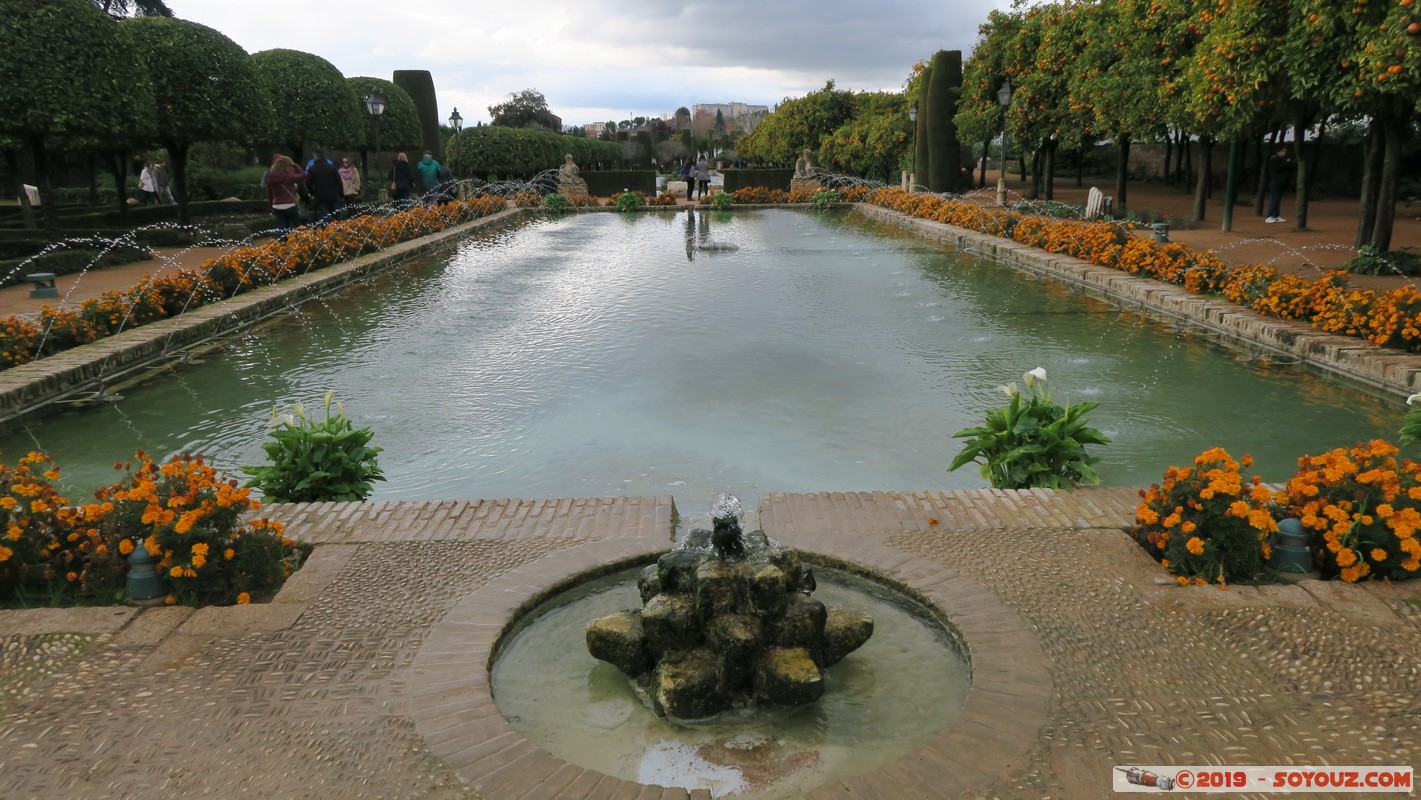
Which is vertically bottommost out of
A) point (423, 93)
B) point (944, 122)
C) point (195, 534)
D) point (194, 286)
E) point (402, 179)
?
point (195, 534)

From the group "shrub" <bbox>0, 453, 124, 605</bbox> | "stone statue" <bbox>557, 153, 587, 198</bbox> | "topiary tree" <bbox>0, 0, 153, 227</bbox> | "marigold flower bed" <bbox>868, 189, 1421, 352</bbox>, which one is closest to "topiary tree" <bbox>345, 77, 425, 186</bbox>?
"stone statue" <bbox>557, 153, 587, 198</bbox>

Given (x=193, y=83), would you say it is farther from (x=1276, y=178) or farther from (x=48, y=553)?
(x=1276, y=178)

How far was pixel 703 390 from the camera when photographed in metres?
6.94

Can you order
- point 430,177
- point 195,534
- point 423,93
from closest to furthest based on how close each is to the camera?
point 195,534, point 430,177, point 423,93

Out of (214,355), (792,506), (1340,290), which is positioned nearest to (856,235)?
(1340,290)

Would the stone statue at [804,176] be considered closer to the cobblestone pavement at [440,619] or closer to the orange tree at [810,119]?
the orange tree at [810,119]

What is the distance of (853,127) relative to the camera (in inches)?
1291

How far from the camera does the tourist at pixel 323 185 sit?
14.9 m

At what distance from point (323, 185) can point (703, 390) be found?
11.0m

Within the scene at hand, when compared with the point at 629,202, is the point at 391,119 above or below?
above

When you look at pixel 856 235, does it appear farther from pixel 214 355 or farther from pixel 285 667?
pixel 285 667

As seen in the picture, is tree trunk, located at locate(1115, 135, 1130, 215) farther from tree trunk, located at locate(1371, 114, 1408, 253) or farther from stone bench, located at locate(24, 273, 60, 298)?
stone bench, located at locate(24, 273, 60, 298)

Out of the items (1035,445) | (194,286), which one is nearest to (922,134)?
(194,286)

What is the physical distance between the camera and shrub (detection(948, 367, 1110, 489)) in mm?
4625
